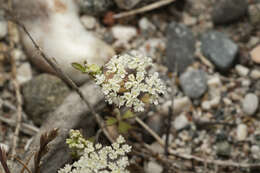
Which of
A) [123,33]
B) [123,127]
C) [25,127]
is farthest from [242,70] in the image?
[25,127]

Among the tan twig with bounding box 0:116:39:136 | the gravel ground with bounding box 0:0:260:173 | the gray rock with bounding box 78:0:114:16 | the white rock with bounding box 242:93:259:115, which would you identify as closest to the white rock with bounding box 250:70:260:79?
the gravel ground with bounding box 0:0:260:173

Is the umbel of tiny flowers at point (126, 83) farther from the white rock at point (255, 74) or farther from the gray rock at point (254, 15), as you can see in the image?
the gray rock at point (254, 15)

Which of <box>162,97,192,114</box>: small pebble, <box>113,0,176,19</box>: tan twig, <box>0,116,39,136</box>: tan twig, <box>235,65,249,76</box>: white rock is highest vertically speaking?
<box>113,0,176,19</box>: tan twig

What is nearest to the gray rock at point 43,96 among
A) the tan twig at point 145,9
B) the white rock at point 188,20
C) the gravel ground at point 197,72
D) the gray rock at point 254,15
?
the gravel ground at point 197,72

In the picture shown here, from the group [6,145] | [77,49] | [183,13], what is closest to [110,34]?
[77,49]

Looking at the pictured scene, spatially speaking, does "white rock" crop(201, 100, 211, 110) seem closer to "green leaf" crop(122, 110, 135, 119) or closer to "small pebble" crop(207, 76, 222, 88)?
"small pebble" crop(207, 76, 222, 88)

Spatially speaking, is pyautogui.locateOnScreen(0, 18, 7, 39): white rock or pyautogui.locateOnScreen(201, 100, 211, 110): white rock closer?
pyautogui.locateOnScreen(201, 100, 211, 110): white rock
